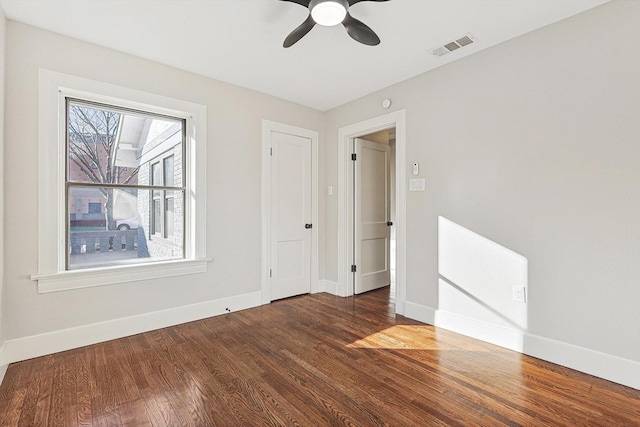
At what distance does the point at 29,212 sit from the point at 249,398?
2264mm

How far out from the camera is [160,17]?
7.81 ft

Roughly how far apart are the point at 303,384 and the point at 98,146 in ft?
9.03

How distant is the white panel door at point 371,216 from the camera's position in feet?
14.2

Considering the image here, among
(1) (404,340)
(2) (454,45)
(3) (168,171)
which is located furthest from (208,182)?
(2) (454,45)

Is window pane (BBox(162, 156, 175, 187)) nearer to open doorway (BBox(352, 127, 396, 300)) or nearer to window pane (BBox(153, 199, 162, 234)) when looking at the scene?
window pane (BBox(153, 199, 162, 234))

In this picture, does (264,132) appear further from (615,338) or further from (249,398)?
(615,338)

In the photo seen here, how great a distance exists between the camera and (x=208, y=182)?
3.41 metres

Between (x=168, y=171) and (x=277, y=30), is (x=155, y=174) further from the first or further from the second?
(x=277, y=30)

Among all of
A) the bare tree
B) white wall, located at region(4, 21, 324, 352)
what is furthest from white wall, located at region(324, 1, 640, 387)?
the bare tree

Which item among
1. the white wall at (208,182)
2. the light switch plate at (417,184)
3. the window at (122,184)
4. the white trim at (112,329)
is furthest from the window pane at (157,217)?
the light switch plate at (417,184)

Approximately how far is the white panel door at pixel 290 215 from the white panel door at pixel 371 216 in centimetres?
69

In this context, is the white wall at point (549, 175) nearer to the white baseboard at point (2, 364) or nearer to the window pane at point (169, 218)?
the window pane at point (169, 218)

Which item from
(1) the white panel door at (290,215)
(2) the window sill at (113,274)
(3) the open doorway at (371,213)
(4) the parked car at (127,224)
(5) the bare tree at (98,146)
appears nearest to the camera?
(2) the window sill at (113,274)

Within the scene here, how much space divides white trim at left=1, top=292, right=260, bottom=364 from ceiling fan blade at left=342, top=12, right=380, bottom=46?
116 inches
